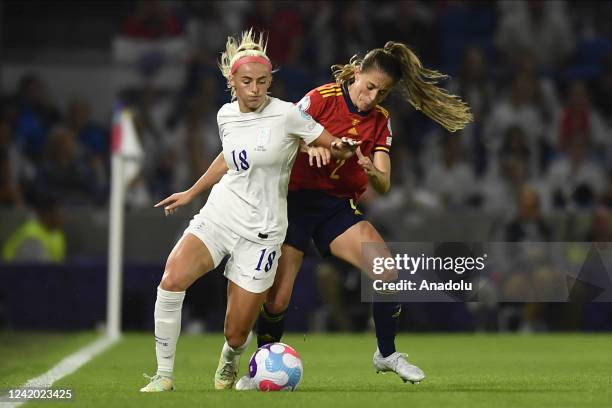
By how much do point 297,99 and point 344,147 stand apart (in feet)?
32.3

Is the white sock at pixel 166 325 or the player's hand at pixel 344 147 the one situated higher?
the player's hand at pixel 344 147

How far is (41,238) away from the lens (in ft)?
50.0

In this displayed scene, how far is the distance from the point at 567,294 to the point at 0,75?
10.6 m

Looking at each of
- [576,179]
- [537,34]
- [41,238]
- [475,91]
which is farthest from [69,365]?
[537,34]

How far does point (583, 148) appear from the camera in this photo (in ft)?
54.5

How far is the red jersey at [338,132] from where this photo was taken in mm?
8023

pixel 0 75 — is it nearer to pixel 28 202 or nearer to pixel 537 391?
pixel 28 202

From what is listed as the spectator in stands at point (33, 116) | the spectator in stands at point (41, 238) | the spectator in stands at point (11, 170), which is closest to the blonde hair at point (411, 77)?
the spectator in stands at point (41, 238)

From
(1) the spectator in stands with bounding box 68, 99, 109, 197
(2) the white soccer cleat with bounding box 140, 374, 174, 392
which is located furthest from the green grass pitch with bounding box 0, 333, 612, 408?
(1) the spectator in stands with bounding box 68, 99, 109, 197

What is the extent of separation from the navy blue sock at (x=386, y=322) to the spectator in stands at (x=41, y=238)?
A: 308 inches

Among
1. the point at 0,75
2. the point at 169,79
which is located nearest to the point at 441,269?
the point at 169,79

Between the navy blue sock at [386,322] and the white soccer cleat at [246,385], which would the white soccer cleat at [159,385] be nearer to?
the white soccer cleat at [246,385]

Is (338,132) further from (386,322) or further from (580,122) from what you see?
(580,122)

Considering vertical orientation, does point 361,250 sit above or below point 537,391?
above
